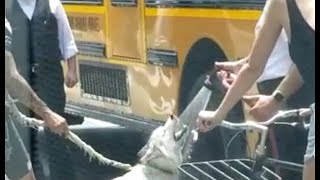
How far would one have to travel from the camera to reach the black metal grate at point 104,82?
259 inches

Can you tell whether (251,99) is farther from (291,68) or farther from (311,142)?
(311,142)

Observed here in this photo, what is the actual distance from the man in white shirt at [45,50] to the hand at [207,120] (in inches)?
35.4

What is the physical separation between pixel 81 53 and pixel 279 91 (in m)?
1.81

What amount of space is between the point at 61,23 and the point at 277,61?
1290 millimetres

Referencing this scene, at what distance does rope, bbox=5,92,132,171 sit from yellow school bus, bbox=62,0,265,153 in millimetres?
316

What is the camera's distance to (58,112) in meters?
5.96

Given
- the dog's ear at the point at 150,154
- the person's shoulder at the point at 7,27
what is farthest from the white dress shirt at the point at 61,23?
the dog's ear at the point at 150,154

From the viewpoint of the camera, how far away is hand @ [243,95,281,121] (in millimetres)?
5035

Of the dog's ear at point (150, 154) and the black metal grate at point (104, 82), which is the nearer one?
the dog's ear at point (150, 154)

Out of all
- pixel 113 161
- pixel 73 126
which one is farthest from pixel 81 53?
pixel 113 161

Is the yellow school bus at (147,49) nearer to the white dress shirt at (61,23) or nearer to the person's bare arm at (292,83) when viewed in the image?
the white dress shirt at (61,23)

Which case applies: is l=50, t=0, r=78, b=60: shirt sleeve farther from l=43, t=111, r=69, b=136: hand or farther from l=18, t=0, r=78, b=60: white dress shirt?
l=43, t=111, r=69, b=136: hand

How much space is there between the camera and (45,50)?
5824mm

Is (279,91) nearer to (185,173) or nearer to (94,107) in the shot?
(185,173)
